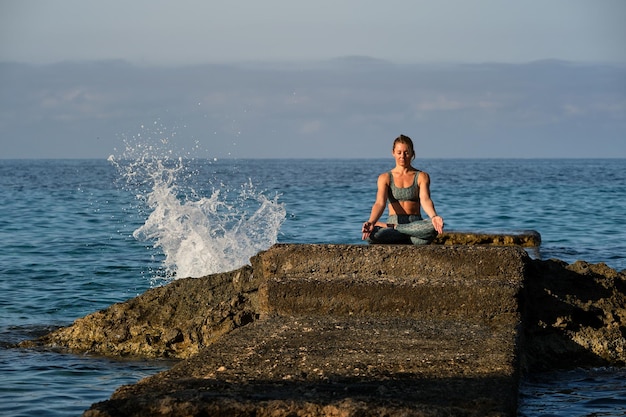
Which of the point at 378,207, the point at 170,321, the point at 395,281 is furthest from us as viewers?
the point at 170,321

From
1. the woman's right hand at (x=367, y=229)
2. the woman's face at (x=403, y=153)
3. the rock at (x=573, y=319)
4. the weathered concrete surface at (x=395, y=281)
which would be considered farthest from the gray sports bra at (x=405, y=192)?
the rock at (x=573, y=319)

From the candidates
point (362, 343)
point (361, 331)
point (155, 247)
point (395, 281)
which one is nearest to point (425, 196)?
point (395, 281)

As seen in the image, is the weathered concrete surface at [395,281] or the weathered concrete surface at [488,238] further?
the weathered concrete surface at [488,238]

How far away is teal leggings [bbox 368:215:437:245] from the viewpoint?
25.4ft

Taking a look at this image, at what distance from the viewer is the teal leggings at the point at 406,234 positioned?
775 cm

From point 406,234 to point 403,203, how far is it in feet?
0.92

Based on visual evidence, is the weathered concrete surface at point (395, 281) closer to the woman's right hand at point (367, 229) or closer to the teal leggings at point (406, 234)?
the woman's right hand at point (367, 229)

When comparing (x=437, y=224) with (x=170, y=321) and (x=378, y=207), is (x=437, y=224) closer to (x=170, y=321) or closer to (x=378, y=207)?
(x=378, y=207)

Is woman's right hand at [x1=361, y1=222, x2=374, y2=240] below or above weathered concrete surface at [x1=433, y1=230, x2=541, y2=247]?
above

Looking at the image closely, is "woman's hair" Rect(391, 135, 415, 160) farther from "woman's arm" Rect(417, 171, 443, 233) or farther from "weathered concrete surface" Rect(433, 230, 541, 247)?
"weathered concrete surface" Rect(433, 230, 541, 247)

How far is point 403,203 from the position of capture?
7941 millimetres

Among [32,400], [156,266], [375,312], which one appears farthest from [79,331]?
[156,266]

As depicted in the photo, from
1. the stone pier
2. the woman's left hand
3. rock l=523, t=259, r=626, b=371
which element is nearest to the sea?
rock l=523, t=259, r=626, b=371

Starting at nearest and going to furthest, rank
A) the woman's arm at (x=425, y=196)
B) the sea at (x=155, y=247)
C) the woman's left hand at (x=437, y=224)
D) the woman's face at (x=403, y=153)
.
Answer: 1. the sea at (x=155, y=247)
2. the woman's left hand at (x=437, y=224)
3. the woman's arm at (x=425, y=196)
4. the woman's face at (x=403, y=153)
